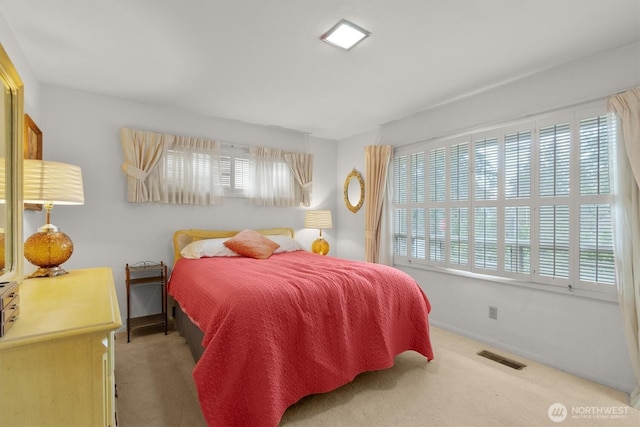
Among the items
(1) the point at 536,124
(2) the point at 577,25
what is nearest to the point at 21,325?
(2) the point at 577,25

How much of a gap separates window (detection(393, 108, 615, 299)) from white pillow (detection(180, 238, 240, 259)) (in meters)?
2.22

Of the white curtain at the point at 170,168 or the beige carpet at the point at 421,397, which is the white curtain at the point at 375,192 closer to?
the beige carpet at the point at 421,397

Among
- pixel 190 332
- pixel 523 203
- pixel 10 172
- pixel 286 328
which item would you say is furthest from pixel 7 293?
pixel 523 203

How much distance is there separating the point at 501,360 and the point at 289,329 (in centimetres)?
200

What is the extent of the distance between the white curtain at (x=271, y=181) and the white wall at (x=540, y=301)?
6.10 ft

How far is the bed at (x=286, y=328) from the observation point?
1686 mm

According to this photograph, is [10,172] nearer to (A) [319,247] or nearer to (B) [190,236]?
(B) [190,236]

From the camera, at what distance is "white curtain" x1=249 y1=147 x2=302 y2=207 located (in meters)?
4.09

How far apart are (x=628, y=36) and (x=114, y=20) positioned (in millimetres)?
3420

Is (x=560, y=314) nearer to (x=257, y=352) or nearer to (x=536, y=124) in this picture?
(x=536, y=124)

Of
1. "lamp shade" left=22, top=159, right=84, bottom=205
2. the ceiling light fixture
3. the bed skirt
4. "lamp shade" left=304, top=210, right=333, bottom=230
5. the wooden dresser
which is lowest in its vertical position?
the bed skirt

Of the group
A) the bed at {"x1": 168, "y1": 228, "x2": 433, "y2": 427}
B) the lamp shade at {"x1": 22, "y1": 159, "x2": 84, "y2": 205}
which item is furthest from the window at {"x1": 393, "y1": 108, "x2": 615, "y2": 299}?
the lamp shade at {"x1": 22, "y1": 159, "x2": 84, "y2": 205}

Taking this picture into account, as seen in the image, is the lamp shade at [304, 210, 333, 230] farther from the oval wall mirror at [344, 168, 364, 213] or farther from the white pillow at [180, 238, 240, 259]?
the white pillow at [180, 238, 240, 259]

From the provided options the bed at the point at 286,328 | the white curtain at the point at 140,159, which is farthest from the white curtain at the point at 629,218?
the white curtain at the point at 140,159
